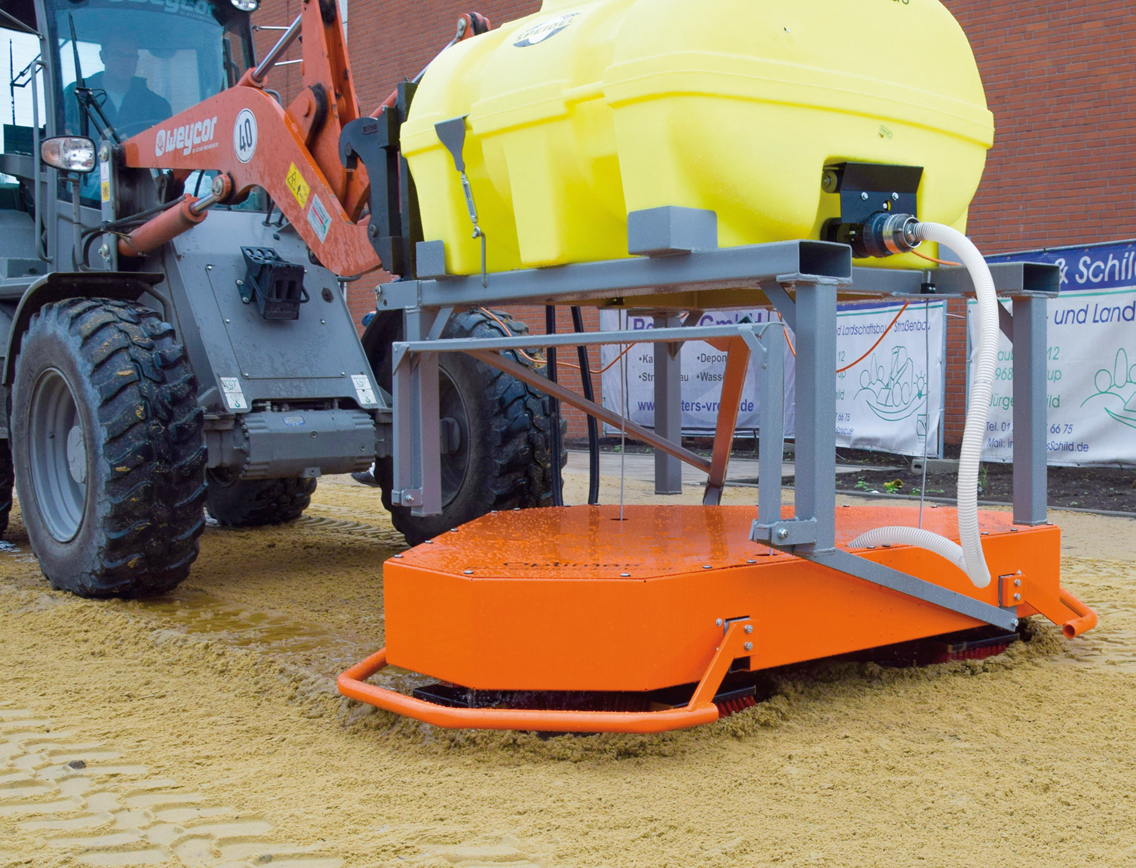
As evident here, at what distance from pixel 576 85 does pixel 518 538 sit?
1.44 meters

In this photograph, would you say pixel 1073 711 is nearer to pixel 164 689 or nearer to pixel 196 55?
pixel 164 689

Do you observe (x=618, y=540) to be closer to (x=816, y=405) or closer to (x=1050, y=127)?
(x=816, y=405)

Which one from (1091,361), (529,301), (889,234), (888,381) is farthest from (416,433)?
(888,381)

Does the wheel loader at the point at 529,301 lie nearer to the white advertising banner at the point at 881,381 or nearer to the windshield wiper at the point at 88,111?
the windshield wiper at the point at 88,111

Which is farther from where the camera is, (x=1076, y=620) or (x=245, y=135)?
(x=245, y=135)

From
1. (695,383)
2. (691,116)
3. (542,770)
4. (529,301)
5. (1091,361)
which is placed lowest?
(542,770)

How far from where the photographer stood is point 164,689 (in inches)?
144

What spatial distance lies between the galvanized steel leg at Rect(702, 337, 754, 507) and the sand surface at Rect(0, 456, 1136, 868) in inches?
51.3

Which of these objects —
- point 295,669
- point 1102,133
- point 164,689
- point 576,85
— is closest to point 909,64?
point 576,85

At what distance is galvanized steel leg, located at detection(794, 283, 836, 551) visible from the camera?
2939 mm

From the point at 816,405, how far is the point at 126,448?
2890 mm

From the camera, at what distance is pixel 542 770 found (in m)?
2.87

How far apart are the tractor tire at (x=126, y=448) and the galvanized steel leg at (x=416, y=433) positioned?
115cm

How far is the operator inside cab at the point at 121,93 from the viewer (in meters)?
5.67
